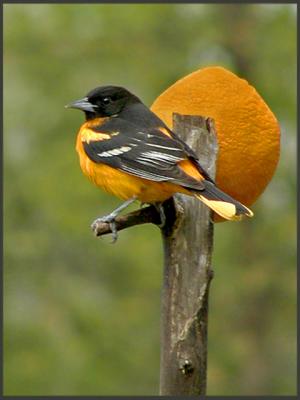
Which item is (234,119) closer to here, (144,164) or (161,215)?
(144,164)

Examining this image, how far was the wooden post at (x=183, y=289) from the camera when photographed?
5.03m

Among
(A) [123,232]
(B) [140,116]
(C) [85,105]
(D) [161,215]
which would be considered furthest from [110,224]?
(A) [123,232]

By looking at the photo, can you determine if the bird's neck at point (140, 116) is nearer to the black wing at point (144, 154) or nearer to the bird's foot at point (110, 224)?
the black wing at point (144, 154)

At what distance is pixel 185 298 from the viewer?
5.06 meters

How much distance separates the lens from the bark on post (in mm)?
5027

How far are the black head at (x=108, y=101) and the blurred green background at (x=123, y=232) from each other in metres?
5.20

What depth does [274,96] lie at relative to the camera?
11328 millimetres

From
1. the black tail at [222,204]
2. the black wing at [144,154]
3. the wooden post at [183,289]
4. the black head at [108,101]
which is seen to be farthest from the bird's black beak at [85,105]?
the black tail at [222,204]

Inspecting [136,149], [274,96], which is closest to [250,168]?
[136,149]

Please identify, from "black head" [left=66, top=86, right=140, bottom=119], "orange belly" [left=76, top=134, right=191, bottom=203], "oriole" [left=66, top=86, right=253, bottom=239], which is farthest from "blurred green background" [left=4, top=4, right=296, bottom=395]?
"orange belly" [left=76, top=134, right=191, bottom=203]

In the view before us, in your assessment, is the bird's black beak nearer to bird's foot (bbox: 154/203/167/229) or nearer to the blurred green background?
bird's foot (bbox: 154/203/167/229)

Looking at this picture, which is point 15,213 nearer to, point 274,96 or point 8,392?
point 8,392

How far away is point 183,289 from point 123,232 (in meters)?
6.47

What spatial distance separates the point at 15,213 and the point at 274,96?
2760 millimetres
